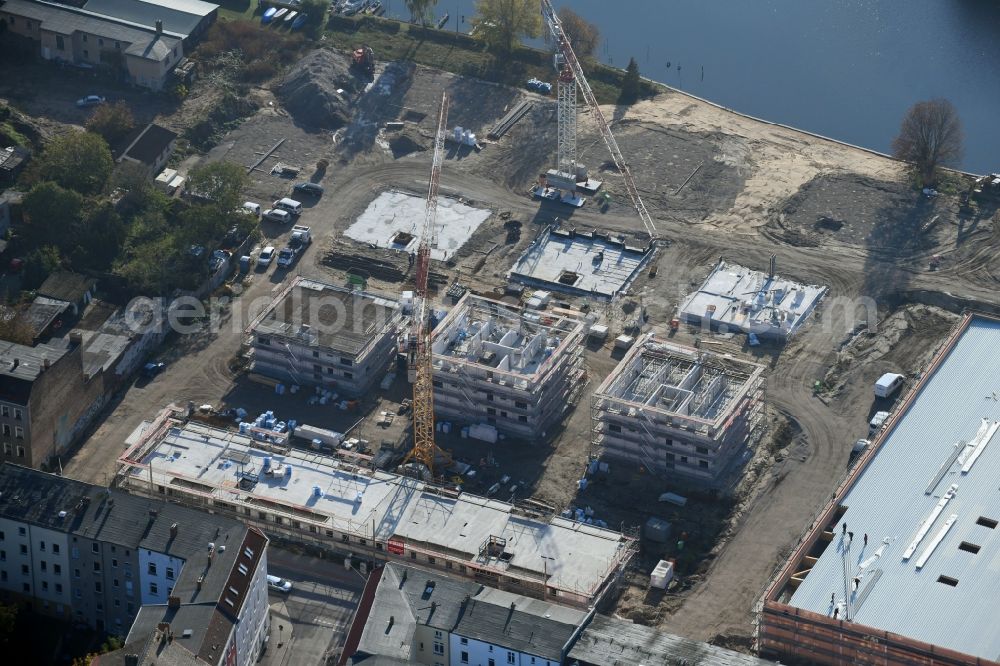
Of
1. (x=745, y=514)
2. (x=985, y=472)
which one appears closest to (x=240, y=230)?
(x=745, y=514)

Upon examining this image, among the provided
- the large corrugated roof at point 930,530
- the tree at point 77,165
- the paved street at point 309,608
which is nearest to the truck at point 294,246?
the tree at point 77,165

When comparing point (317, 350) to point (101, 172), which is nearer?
point (317, 350)

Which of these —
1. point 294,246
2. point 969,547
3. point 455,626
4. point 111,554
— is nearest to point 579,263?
point 294,246

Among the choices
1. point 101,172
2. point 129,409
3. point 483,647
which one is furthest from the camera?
point 101,172

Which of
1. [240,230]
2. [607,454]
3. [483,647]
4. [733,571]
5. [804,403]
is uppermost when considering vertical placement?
[240,230]

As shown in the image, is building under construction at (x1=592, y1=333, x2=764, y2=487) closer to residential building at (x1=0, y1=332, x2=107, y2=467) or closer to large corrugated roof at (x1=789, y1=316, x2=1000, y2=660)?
large corrugated roof at (x1=789, y1=316, x2=1000, y2=660)

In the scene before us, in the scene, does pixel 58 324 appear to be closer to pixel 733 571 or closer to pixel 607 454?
pixel 607 454
